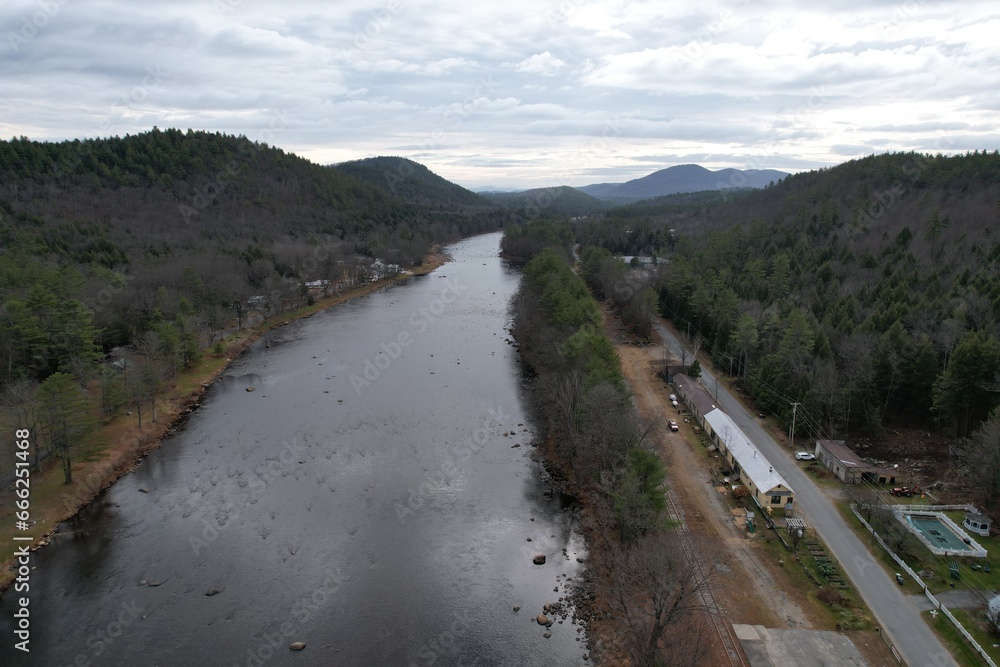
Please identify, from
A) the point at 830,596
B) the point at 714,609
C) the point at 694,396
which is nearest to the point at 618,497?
the point at 714,609

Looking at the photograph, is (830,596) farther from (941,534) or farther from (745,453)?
(745,453)

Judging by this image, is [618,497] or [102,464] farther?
[102,464]

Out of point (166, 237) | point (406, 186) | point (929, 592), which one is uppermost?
point (406, 186)

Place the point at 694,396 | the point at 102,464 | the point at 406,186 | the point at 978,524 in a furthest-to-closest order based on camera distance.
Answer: the point at 406,186, the point at 694,396, the point at 102,464, the point at 978,524

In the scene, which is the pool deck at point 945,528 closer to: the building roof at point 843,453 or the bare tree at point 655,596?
the building roof at point 843,453

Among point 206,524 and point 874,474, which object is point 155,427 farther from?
point 874,474

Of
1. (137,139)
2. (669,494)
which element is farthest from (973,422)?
(137,139)

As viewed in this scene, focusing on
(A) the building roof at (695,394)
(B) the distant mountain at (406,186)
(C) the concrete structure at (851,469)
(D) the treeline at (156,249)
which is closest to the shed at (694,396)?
(A) the building roof at (695,394)

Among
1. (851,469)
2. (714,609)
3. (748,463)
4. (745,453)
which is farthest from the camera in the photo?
(745,453)
